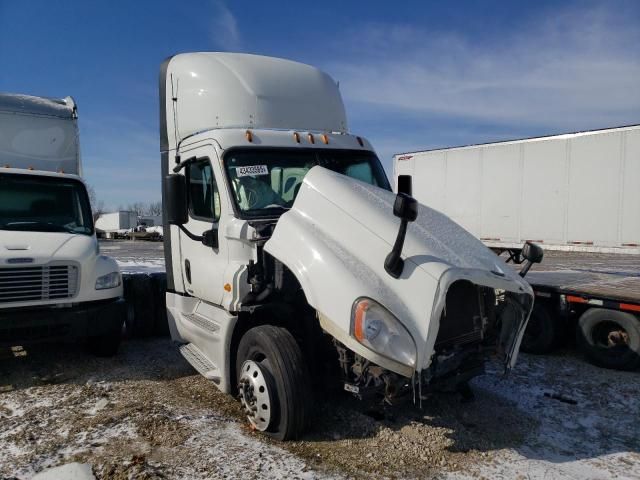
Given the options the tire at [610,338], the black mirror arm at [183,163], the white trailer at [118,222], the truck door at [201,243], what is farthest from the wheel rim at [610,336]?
the white trailer at [118,222]

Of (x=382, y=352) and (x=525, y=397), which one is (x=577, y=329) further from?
(x=382, y=352)

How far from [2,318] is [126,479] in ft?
9.09

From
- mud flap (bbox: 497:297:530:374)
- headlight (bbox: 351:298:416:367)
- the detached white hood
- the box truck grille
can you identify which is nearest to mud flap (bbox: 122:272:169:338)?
the box truck grille

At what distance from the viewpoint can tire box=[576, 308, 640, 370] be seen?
610cm

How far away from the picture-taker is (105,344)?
637 cm

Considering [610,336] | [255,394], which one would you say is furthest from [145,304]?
[610,336]

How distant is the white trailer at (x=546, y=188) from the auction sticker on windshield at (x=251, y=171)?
768 cm

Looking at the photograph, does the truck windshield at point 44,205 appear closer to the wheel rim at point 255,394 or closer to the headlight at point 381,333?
the wheel rim at point 255,394

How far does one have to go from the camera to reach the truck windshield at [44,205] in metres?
6.14

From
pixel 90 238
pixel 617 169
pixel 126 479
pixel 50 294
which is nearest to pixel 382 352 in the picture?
pixel 126 479

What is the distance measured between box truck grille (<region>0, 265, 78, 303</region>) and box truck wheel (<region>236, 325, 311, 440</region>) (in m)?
2.67

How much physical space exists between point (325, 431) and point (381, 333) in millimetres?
1400

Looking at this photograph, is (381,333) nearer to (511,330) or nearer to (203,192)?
(511,330)

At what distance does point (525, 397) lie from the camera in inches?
206
